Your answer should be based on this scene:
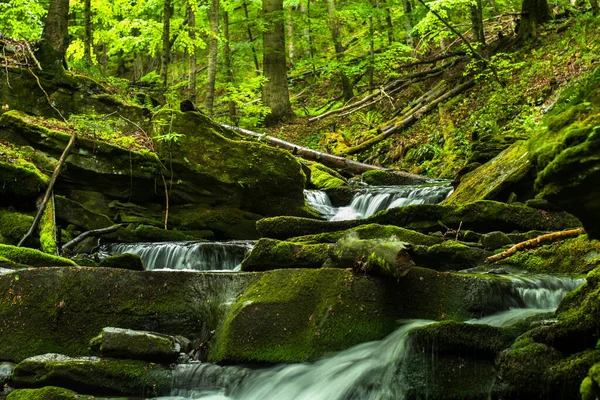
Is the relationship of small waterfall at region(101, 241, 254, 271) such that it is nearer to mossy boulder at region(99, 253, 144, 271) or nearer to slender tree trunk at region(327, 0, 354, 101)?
mossy boulder at region(99, 253, 144, 271)

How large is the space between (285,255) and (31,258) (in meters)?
3.04

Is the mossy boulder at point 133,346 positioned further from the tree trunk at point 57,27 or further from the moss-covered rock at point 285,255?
the tree trunk at point 57,27

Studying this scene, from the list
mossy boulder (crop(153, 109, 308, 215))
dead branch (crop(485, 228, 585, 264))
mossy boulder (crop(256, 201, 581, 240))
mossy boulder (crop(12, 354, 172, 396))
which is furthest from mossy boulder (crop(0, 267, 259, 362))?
mossy boulder (crop(153, 109, 308, 215))

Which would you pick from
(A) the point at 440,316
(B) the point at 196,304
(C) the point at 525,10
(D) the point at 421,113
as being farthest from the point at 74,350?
(C) the point at 525,10

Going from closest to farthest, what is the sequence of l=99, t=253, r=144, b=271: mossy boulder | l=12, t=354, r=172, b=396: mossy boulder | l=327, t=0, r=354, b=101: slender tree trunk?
1. l=12, t=354, r=172, b=396: mossy boulder
2. l=99, t=253, r=144, b=271: mossy boulder
3. l=327, t=0, r=354, b=101: slender tree trunk

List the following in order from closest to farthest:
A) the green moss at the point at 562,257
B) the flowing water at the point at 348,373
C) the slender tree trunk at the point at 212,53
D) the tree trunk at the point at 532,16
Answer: the flowing water at the point at 348,373 < the green moss at the point at 562,257 < the slender tree trunk at the point at 212,53 < the tree trunk at the point at 532,16

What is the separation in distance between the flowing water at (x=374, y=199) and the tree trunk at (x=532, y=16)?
7.89 meters

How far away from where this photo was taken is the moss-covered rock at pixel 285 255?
6516 mm

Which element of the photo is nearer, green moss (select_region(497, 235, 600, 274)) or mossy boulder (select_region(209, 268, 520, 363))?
mossy boulder (select_region(209, 268, 520, 363))

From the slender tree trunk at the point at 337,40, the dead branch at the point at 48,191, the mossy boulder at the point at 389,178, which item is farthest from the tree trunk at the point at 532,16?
the dead branch at the point at 48,191

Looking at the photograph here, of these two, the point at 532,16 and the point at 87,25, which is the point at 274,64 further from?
the point at 532,16

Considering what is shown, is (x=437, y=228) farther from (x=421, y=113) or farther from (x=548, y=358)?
(x=421, y=113)

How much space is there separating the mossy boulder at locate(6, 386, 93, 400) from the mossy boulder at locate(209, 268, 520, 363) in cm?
132

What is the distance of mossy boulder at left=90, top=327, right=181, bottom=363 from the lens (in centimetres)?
514
